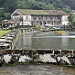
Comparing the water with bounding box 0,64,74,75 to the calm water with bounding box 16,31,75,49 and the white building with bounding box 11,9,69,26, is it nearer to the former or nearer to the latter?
the calm water with bounding box 16,31,75,49

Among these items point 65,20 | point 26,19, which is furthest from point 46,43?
point 65,20

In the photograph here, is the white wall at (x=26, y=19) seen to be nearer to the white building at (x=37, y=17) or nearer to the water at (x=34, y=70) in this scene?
the white building at (x=37, y=17)

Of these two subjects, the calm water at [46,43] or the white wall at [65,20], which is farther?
the white wall at [65,20]

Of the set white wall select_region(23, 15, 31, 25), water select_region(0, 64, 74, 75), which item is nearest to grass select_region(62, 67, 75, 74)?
water select_region(0, 64, 74, 75)

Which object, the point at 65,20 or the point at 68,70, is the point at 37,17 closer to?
the point at 65,20

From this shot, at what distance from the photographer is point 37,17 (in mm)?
119125

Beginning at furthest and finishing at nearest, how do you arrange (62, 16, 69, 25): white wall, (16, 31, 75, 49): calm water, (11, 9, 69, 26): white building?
(62, 16, 69, 25): white wall < (11, 9, 69, 26): white building < (16, 31, 75, 49): calm water

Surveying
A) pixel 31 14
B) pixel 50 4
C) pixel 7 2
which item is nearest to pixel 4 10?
pixel 7 2

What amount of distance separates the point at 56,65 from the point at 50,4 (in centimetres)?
14179

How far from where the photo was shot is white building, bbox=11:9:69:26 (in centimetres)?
11369

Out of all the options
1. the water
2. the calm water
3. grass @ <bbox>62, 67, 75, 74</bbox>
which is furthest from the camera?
the calm water

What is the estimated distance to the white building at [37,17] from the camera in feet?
373

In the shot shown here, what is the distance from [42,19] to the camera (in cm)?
12088

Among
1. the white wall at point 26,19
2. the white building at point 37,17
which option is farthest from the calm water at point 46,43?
the white wall at point 26,19
